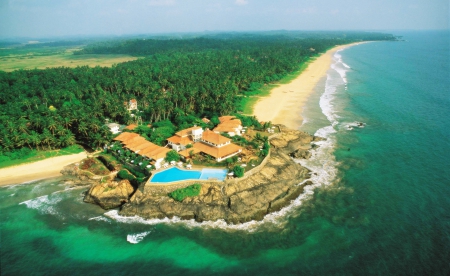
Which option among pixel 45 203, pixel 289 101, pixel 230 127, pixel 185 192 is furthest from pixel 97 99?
pixel 289 101

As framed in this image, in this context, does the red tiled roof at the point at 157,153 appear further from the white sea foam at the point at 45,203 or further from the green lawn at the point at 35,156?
the green lawn at the point at 35,156

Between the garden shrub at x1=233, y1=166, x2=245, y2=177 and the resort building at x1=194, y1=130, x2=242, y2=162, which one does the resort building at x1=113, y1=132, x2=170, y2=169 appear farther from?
the garden shrub at x1=233, y1=166, x2=245, y2=177

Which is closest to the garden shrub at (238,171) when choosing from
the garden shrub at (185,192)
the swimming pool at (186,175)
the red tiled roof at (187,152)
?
the swimming pool at (186,175)

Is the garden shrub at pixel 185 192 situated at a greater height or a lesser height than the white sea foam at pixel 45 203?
greater

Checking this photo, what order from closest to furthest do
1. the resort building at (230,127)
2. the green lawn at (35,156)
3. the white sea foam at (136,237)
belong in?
the white sea foam at (136,237)
the green lawn at (35,156)
the resort building at (230,127)

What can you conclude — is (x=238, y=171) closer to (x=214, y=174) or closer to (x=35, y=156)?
(x=214, y=174)

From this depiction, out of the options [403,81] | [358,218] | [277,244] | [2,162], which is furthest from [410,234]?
[403,81]
